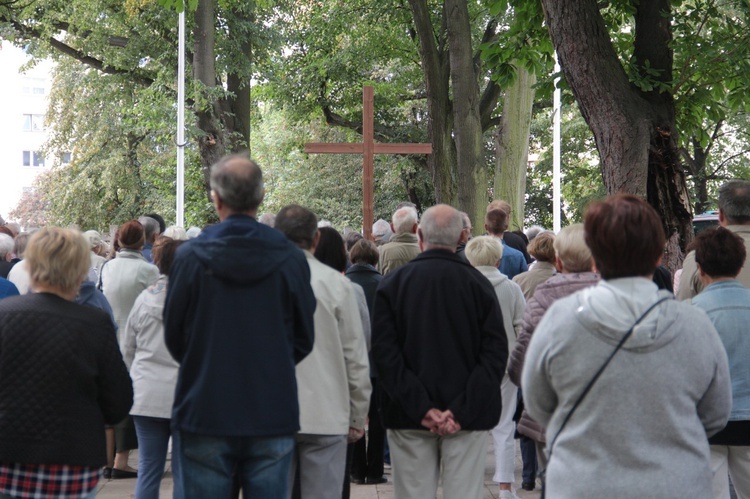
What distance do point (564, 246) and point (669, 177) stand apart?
4.53m

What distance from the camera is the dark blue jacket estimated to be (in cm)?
390

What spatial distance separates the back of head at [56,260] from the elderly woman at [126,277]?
11.5 ft

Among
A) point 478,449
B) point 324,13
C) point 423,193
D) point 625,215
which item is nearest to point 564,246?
point 478,449

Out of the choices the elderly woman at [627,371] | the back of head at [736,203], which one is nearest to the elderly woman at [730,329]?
the back of head at [736,203]

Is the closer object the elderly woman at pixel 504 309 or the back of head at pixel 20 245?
the elderly woman at pixel 504 309

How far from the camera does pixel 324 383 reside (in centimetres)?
515

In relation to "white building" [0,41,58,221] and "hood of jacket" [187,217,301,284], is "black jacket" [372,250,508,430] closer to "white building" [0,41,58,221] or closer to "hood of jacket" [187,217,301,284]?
"hood of jacket" [187,217,301,284]

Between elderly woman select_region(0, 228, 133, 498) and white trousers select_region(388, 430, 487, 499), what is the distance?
168 centimetres

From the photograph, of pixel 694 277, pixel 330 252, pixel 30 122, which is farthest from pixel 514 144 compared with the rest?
pixel 30 122

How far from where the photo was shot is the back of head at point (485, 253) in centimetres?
709

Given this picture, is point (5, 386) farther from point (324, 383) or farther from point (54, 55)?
point (54, 55)

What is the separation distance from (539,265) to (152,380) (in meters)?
2.97

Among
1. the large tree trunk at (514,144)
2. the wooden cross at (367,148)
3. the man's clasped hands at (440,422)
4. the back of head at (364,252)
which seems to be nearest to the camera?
the man's clasped hands at (440,422)

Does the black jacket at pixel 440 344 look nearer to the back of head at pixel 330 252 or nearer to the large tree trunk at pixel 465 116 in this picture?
the back of head at pixel 330 252
